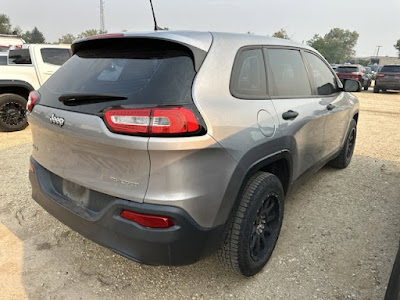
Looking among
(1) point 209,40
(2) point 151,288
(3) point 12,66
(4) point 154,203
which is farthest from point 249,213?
(3) point 12,66

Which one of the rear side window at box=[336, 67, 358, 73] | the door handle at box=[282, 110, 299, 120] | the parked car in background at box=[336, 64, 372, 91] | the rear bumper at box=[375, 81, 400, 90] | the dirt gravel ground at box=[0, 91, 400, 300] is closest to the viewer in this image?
the dirt gravel ground at box=[0, 91, 400, 300]

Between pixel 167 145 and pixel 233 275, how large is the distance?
1297 mm

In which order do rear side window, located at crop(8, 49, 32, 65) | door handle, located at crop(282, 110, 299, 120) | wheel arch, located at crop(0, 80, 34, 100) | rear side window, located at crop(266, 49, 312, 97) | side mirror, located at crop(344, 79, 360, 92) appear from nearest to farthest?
door handle, located at crop(282, 110, 299, 120), rear side window, located at crop(266, 49, 312, 97), side mirror, located at crop(344, 79, 360, 92), wheel arch, located at crop(0, 80, 34, 100), rear side window, located at crop(8, 49, 32, 65)

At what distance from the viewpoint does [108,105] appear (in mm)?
1863

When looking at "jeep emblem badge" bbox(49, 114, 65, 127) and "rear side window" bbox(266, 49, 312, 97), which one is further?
"rear side window" bbox(266, 49, 312, 97)

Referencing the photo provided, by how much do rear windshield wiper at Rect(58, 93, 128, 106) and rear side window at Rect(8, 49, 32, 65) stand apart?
5.81m

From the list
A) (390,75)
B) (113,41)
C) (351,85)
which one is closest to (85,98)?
(113,41)

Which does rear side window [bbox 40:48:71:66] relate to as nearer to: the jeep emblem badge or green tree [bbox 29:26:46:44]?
the jeep emblem badge

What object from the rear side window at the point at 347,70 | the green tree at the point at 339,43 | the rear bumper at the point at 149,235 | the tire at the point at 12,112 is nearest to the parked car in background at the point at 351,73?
the rear side window at the point at 347,70

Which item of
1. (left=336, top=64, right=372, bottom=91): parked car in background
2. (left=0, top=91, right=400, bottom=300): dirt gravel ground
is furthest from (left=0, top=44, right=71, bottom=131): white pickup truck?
(left=336, top=64, right=372, bottom=91): parked car in background

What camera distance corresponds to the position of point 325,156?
369cm

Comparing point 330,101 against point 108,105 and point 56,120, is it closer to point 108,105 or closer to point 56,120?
point 108,105

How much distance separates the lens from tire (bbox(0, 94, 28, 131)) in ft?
21.1

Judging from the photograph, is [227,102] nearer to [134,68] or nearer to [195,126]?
[195,126]
